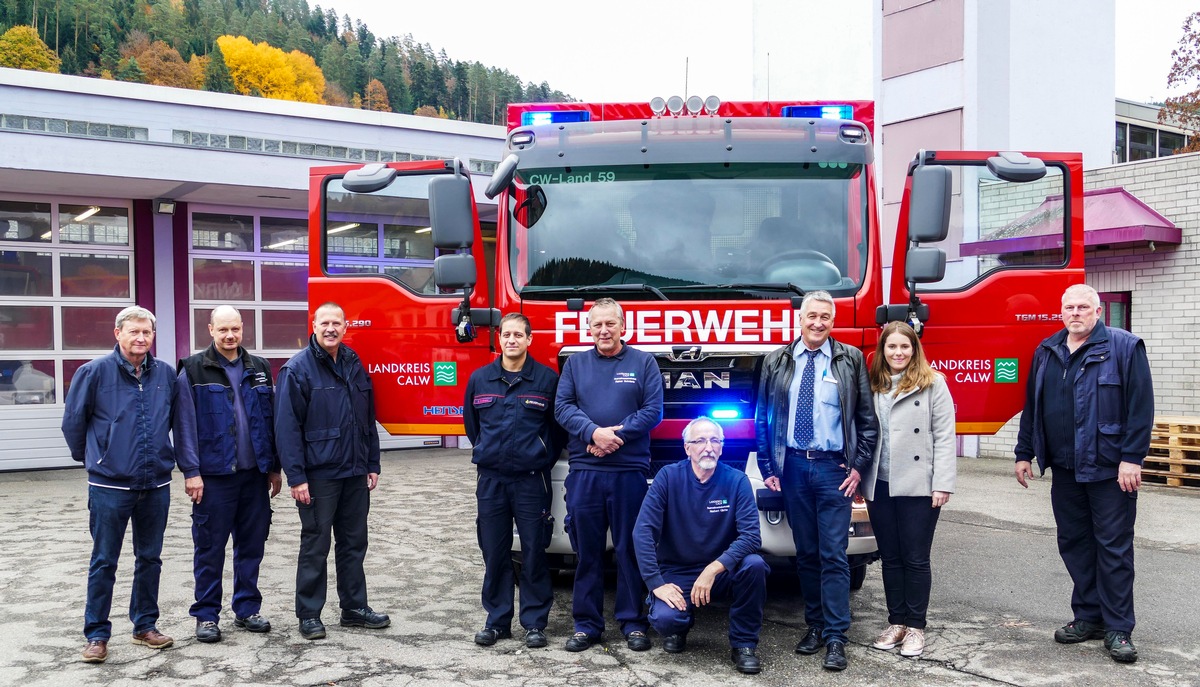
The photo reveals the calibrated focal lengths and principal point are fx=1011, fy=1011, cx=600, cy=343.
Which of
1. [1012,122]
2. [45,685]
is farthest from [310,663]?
[1012,122]

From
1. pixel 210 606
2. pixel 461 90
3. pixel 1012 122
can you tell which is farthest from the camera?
pixel 461 90

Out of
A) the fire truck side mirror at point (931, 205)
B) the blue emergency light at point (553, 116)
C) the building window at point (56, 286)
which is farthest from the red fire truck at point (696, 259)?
the building window at point (56, 286)

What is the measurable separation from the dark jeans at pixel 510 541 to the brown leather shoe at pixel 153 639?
5.50 ft

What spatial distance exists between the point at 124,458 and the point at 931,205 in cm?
445

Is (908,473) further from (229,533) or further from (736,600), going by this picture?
(229,533)

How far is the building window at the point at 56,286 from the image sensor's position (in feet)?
44.9

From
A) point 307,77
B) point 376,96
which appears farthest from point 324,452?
point 376,96

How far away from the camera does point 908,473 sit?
5.16m

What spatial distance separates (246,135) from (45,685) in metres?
11.6

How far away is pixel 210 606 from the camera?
552 centimetres

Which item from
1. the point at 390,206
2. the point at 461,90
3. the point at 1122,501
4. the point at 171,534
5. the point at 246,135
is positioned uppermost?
the point at 461,90

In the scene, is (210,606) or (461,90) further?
(461,90)

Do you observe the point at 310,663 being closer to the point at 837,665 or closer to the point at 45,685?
the point at 45,685

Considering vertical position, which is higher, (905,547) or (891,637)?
(905,547)
